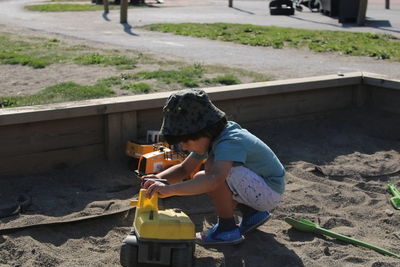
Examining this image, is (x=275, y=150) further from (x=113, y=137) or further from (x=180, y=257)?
(x=180, y=257)

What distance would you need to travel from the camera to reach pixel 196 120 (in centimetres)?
322

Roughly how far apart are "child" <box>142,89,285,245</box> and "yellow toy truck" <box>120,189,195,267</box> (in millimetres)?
165

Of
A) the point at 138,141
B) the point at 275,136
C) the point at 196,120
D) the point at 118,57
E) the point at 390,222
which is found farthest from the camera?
the point at 118,57

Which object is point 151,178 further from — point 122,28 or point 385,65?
point 122,28

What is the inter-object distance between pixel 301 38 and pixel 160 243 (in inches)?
296

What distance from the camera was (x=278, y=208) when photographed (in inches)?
160

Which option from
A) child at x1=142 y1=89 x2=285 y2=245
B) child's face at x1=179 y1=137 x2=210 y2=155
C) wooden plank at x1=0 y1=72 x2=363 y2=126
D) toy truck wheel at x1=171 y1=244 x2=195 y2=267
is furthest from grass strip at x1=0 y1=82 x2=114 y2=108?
toy truck wheel at x1=171 y1=244 x2=195 y2=267

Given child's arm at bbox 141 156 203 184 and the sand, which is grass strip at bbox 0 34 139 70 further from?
child's arm at bbox 141 156 203 184

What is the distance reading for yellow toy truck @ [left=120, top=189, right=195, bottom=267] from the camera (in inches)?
121

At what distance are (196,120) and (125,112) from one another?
1.56 meters

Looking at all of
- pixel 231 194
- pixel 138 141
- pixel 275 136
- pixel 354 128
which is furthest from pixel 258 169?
pixel 354 128

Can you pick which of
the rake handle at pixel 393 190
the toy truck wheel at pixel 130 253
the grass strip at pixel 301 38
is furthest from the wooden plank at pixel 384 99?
the toy truck wheel at pixel 130 253

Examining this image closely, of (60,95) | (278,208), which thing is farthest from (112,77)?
(278,208)

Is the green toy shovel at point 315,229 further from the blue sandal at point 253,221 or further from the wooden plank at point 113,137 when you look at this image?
the wooden plank at point 113,137
